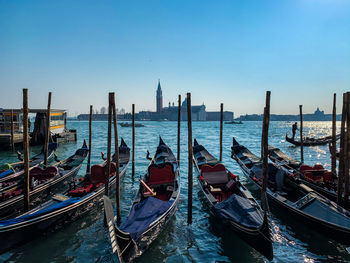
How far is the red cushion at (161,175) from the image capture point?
8688 millimetres

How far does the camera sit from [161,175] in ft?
28.8

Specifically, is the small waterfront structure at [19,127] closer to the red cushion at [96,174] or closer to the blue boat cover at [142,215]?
the red cushion at [96,174]

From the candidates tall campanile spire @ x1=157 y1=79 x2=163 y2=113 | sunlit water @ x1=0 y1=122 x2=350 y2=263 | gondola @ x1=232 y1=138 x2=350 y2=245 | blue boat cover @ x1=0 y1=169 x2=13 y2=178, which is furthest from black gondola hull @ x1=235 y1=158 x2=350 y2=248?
tall campanile spire @ x1=157 y1=79 x2=163 y2=113

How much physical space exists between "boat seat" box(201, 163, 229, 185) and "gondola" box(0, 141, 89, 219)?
580 cm

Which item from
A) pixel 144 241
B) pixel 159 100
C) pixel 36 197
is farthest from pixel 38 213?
pixel 159 100

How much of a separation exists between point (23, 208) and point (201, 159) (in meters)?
8.24

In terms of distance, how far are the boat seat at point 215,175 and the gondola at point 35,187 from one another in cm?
580

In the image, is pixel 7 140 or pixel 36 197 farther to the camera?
pixel 7 140

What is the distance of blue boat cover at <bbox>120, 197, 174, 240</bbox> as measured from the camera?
496cm

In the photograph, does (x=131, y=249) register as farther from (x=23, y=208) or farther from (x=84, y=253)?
(x=23, y=208)

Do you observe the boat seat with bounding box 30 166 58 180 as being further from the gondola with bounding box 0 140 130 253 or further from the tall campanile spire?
the tall campanile spire

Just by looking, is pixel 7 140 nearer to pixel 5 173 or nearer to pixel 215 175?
pixel 5 173

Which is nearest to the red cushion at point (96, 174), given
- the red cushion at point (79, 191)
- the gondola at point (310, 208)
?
the red cushion at point (79, 191)

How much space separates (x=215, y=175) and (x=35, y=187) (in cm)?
643
